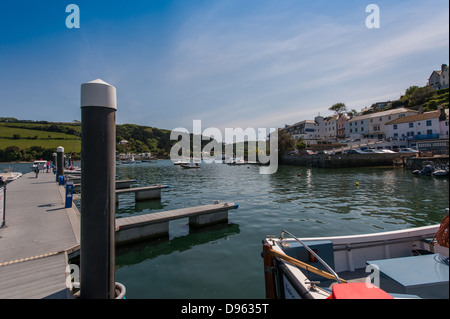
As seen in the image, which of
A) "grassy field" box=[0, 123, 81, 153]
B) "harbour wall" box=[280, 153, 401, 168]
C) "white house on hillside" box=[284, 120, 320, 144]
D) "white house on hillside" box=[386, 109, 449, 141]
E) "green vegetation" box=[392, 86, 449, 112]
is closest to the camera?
"harbour wall" box=[280, 153, 401, 168]

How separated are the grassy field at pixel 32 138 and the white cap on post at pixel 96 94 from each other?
457 feet

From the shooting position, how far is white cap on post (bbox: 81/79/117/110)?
3865mm

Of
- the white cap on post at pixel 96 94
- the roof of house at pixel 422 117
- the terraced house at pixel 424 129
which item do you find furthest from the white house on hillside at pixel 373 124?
the white cap on post at pixel 96 94

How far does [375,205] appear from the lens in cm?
1758

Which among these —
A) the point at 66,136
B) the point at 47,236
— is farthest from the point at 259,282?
the point at 66,136

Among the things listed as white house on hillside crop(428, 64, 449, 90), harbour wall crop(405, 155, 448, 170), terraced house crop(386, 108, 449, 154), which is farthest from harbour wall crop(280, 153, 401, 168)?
white house on hillside crop(428, 64, 449, 90)

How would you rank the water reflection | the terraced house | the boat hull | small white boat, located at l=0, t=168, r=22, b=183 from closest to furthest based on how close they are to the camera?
1. the boat hull
2. the water reflection
3. small white boat, located at l=0, t=168, r=22, b=183
4. the terraced house

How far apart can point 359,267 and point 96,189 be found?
7.00m

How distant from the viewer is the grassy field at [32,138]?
Result: 128 metres

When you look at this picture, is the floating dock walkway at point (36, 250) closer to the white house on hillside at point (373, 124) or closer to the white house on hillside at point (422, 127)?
the white house on hillside at point (422, 127)

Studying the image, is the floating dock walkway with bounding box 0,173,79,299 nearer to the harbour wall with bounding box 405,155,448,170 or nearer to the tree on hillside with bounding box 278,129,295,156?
the harbour wall with bounding box 405,155,448,170

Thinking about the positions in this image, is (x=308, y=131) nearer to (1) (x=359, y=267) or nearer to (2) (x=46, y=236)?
(1) (x=359, y=267)
